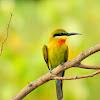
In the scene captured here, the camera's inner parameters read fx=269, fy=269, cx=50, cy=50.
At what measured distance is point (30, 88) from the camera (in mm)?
2061

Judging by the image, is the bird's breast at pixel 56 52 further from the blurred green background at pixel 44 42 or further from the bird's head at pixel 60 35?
the blurred green background at pixel 44 42

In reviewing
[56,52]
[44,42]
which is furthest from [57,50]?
[44,42]

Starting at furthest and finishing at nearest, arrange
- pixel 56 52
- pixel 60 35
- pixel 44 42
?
pixel 44 42 → pixel 56 52 → pixel 60 35

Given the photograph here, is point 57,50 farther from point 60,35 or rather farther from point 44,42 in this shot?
point 44,42

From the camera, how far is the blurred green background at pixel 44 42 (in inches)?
128

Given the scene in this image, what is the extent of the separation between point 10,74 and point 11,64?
0.46 ft

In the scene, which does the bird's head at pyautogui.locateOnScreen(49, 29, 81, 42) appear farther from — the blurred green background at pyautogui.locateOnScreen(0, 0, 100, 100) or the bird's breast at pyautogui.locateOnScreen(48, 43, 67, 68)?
the blurred green background at pyautogui.locateOnScreen(0, 0, 100, 100)

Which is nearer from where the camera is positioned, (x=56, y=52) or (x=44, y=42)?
(x=56, y=52)

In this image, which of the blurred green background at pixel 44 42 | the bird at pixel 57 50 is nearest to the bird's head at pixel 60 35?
the bird at pixel 57 50

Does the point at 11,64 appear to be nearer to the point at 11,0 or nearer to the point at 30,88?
the point at 11,0

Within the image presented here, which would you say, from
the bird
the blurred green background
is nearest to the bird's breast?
the bird

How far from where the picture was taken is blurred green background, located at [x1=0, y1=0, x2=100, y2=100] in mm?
3252

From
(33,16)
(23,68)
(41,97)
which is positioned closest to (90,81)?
(41,97)

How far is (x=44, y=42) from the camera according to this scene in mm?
3402
